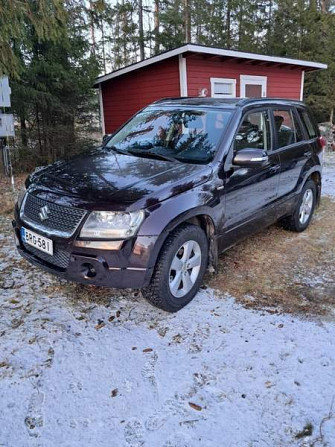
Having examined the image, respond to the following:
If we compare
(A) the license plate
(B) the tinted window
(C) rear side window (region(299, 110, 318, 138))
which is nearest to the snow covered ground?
(A) the license plate

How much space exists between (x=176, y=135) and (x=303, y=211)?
7.49 feet

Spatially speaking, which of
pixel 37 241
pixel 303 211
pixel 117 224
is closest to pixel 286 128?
pixel 303 211

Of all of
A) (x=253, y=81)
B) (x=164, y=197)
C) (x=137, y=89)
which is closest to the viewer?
(x=164, y=197)

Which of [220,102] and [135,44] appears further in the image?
[135,44]

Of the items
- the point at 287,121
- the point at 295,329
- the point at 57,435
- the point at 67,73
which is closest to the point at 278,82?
the point at 67,73

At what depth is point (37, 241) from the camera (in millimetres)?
2928

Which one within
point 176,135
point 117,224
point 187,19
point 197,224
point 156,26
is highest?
point 187,19

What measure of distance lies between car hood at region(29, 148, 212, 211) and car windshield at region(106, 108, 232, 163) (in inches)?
7.8

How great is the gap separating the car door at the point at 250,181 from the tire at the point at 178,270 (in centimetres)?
44

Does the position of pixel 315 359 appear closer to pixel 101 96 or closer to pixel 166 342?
pixel 166 342

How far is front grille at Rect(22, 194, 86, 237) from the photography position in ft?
8.83

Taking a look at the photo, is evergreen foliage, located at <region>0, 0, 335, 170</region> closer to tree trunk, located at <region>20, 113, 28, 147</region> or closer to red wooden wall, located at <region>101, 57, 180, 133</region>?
tree trunk, located at <region>20, 113, 28, 147</region>

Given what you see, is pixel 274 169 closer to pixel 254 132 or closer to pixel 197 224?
pixel 254 132

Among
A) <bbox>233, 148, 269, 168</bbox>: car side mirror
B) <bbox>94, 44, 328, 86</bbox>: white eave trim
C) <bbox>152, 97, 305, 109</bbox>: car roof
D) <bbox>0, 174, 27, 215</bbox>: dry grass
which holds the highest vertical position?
<bbox>94, 44, 328, 86</bbox>: white eave trim
